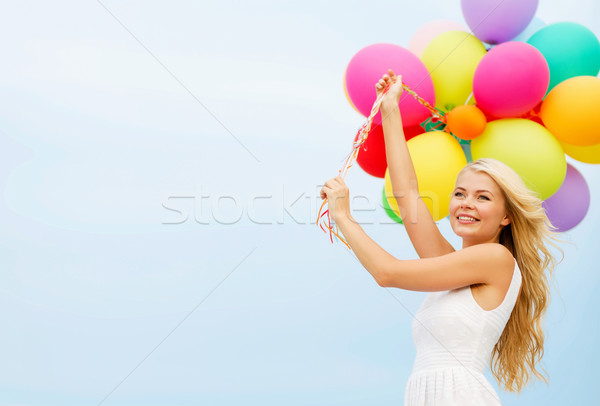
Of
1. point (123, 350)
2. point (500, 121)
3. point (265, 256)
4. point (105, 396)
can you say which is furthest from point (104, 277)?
point (500, 121)

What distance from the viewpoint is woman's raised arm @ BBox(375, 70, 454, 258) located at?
182 cm

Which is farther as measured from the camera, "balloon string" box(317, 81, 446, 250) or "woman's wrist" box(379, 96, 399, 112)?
"woman's wrist" box(379, 96, 399, 112)

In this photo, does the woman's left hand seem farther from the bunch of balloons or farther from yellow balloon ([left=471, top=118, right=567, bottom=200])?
yellow balloon ([left=471, top=118, right=567, bottom=200])

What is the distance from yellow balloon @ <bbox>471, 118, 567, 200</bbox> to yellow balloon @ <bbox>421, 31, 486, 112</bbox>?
0.65 feet

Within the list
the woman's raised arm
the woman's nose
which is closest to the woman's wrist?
the woman's raised arm

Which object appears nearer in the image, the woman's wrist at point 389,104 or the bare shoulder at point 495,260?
the bare shoulder at point 495,260

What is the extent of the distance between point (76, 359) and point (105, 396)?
350 millimetres

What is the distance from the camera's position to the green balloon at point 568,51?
93.0 inches

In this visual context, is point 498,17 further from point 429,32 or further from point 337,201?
point 337,201

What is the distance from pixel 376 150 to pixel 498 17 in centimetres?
73

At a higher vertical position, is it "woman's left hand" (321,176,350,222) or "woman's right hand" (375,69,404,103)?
"woman's right hand" (375,69,404,103)

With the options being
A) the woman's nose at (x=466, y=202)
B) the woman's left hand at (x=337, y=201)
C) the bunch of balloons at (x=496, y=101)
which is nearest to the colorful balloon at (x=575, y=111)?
the bunch of balloons at (x=496, y=101)

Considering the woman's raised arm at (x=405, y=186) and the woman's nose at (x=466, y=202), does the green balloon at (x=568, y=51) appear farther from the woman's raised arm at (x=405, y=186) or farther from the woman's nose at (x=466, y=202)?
the woman's nose at (x=466, y=202)

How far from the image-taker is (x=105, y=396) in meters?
4.10
